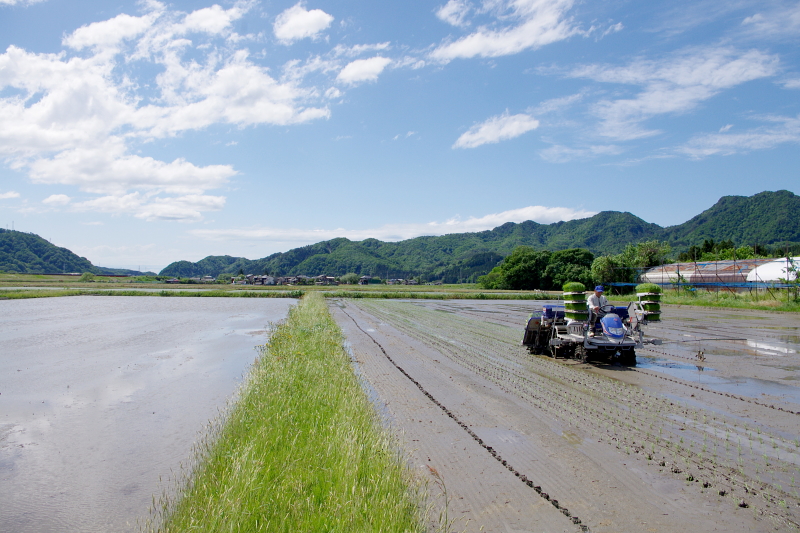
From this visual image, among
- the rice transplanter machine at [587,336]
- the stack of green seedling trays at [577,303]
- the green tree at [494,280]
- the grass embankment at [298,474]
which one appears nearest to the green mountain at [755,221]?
the green tree at [494,280]

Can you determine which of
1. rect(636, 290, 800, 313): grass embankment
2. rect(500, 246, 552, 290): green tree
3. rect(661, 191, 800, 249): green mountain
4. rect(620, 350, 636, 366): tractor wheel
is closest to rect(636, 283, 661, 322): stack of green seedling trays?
rect(620, 350, 636, 366): tractor wheel

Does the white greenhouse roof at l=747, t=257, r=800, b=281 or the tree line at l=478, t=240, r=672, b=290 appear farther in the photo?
the tree line at l=478, t=240, r=672, b=290

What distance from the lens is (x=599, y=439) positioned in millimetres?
6270

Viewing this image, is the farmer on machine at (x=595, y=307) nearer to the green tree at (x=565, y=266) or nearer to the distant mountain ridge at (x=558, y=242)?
the green tree at (x=565, y=266)

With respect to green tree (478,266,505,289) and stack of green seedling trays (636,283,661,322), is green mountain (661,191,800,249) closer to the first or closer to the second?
green tree (478,266,505,289)

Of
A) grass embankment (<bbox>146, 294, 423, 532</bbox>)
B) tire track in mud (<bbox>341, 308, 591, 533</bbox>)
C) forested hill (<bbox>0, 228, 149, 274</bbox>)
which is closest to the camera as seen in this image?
grass embankment (<bbox>146, 294, 423, 532</bbox>)

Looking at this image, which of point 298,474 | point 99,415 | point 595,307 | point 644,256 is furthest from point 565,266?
point 298,474

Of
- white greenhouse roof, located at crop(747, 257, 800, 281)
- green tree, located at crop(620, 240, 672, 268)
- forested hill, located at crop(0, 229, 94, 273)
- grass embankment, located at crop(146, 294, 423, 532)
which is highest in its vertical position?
forested hill, located at crop(0, 229, 94, 273)

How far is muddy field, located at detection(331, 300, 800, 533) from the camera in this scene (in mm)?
4379

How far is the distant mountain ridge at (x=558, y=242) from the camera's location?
114 metres

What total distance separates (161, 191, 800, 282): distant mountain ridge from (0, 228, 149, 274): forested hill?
5844 cm

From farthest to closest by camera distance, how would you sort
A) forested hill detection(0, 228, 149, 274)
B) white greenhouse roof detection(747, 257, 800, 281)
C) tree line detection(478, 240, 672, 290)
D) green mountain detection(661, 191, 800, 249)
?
forested hill detection(0, 228, 149, 274) → green mountain detection(661, 191, 800, 249) → tree line detection(478, 240, 672, 290) → white greenhouse roof detection(747, 257, 800, 281)

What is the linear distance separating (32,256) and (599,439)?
18433 cm

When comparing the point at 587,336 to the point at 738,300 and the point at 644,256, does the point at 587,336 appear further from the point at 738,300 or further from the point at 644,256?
the point at 644,256
